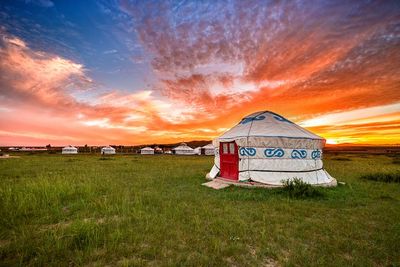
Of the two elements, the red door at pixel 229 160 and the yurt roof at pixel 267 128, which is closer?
the yurt roof at pixel 267 128

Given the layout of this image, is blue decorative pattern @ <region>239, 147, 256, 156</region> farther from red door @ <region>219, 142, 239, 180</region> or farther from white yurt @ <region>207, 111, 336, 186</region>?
red door @ <region>219, 142, 239, 180</region>

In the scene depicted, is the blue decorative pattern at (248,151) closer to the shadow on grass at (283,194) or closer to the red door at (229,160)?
the red door at (229,160)

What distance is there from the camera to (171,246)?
12.0 ft

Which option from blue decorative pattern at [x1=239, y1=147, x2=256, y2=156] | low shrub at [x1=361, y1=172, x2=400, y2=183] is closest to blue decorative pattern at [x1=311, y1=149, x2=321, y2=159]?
blue decorative pattern at [x1=239, y1=147, x2=256, y2=156]

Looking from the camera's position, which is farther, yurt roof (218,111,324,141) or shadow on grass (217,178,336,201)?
yurt roof (218,111,324,141)

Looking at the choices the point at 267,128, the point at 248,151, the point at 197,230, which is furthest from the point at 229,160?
the point at 197,230

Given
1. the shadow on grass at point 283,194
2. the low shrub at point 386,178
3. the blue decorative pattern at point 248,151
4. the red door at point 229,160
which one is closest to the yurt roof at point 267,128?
the red door at point 229,160

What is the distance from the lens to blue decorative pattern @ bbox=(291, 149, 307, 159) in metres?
9.50

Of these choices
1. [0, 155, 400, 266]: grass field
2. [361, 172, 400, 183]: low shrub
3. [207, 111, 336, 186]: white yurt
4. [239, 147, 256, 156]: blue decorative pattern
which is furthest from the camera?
[361, 172, 400, 183]: low shrub

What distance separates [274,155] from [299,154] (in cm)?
109

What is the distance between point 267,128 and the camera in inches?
385

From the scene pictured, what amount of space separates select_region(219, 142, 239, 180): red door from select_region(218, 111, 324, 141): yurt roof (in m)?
0.43

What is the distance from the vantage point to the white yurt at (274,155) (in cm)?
926

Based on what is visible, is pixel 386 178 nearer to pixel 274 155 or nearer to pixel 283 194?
pixel 274 155
